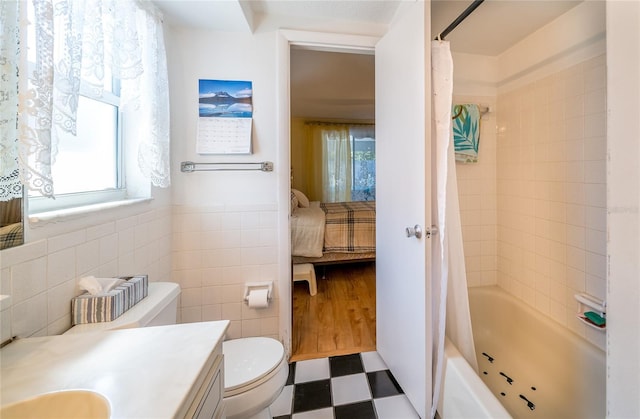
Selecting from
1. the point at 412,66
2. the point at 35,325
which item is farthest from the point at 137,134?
the point at 412,66

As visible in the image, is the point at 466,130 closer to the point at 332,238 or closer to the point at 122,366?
the point at 332,238

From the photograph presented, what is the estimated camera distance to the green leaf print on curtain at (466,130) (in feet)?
5.87

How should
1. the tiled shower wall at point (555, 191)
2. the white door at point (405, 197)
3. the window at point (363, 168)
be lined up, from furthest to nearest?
1. the window at point (363, 168)
2. the tiled shower wall at point (555, 191)
3. the white door at point (405, 197)

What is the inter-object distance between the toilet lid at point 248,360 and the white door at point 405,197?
0.66 meters

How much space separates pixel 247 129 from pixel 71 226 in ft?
3.26

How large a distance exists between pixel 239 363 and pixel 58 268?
762 mm

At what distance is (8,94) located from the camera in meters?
0.58

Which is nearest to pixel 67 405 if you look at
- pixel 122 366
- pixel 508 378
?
pixel 122 366

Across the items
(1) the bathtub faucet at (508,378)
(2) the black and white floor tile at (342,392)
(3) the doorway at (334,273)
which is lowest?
(2) the black and white floor tile at (342,392)

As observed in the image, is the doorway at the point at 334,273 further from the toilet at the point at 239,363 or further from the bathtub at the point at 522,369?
the bathtub at the point at 522,369

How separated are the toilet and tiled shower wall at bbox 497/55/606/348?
5.23ft

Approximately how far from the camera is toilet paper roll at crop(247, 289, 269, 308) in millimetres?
1562

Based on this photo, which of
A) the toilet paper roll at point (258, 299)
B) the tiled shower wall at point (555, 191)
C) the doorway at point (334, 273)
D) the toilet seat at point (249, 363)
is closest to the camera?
the toilet seat at point (249, 363)

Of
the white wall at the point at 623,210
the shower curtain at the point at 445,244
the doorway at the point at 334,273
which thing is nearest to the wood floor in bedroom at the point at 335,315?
the doorway at the point at 334,273
